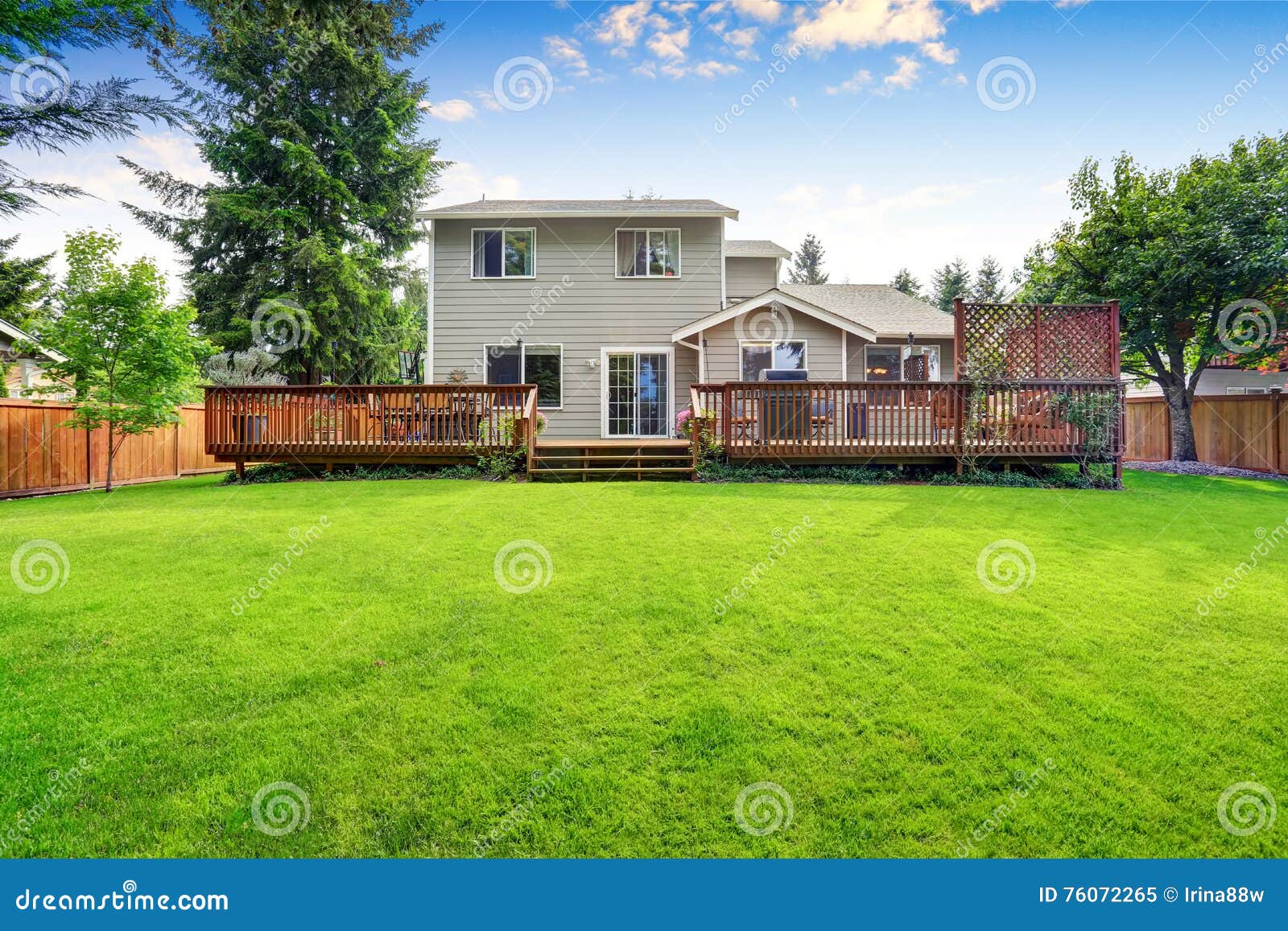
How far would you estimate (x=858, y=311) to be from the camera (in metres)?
15.6

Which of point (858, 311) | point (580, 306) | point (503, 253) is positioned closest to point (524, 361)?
point (580, 306)

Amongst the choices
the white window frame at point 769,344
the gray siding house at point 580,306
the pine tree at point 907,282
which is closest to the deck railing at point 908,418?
the white window frame at point 769,344

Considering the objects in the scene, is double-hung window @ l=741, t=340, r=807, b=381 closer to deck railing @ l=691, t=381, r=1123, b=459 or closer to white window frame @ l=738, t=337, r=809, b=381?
white window frame @ l=738, t=337, r=809, b=381

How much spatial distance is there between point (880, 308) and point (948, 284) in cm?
2680

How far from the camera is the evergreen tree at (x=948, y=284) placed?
3659 cm

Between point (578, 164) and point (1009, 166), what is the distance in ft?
28.9

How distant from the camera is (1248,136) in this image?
11781 mm

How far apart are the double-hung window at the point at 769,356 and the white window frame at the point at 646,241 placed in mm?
2455

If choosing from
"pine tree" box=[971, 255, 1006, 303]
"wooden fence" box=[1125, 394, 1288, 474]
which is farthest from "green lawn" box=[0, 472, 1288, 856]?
"pine tree" box=[971, 255, 1006, 303]

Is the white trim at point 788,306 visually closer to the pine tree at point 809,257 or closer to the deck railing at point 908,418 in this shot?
the deck railing at point 908,418

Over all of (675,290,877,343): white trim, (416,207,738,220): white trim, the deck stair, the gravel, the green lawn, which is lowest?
the green lawn

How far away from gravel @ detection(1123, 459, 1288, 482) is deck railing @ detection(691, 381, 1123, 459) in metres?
4.56

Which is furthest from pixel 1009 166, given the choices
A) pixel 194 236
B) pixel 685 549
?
pixel 194 236

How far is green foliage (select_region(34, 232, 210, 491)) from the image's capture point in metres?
8.94
